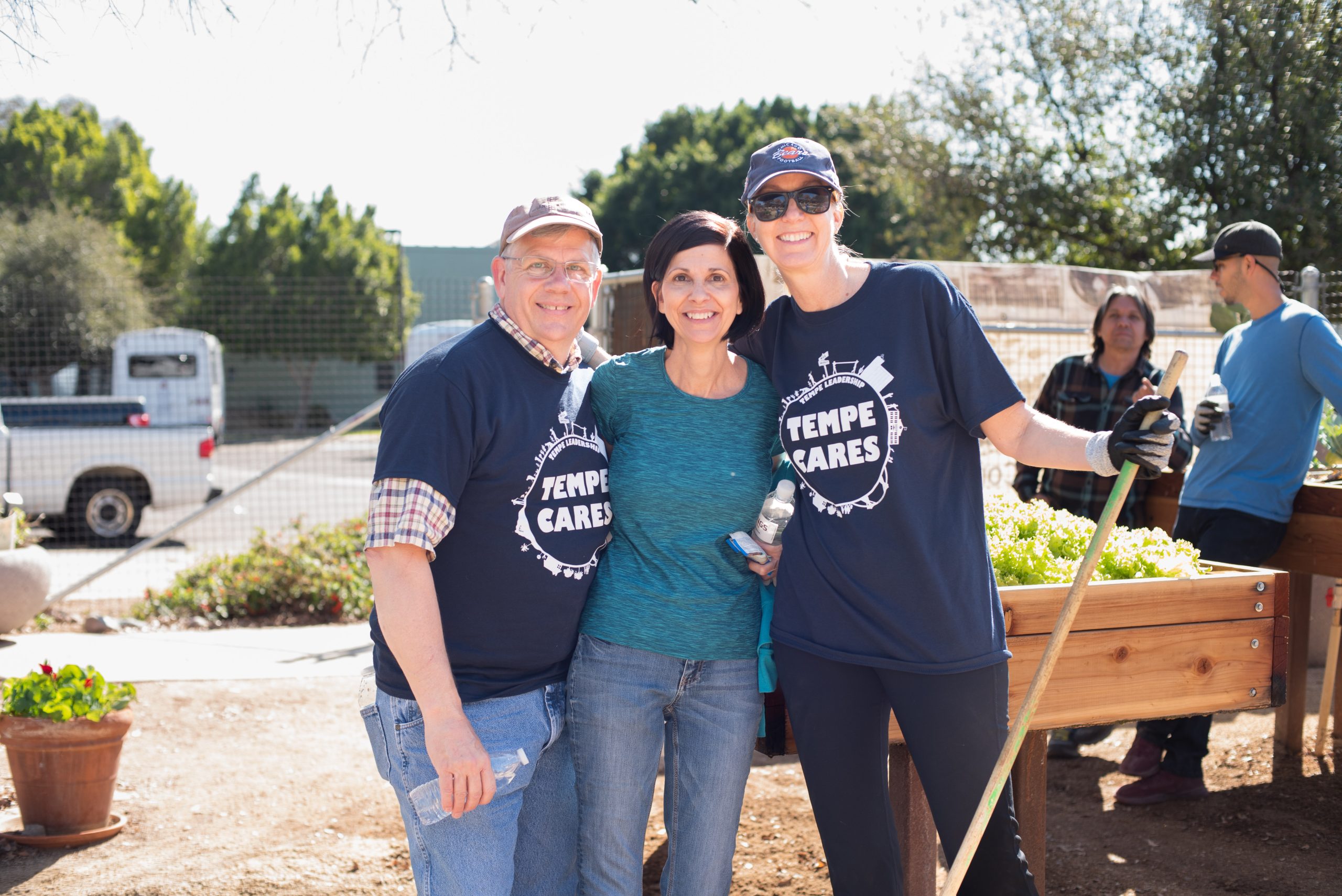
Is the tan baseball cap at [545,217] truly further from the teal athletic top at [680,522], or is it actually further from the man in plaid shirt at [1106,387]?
the man in plaid shirt at [1106,387]

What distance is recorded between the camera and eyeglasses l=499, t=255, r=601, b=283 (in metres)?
2.50

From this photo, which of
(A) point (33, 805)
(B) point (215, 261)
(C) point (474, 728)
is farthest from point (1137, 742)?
(B) point (215, 261)

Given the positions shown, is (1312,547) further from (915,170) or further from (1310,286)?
(915,170)

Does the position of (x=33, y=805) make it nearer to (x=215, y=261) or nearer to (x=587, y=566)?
(x=587, y=566)

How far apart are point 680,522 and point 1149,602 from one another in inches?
59.6

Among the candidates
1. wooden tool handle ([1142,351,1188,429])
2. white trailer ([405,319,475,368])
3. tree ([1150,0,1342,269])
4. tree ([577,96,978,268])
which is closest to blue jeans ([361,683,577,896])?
wooden tool handle ([1142,351,1188,429])

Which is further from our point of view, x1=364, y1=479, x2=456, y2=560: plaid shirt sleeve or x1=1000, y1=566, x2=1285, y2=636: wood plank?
x1=1000, y1=566, x2=1285, y2=636: wood plank

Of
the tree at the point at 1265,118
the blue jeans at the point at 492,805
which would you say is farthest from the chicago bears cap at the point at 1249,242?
the tree at the point at 1265,118

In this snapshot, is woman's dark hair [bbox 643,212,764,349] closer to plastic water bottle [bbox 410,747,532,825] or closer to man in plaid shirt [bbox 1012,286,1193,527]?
plastic water bottle [bbox 410,747,532,825]

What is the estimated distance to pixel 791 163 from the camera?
2514 millimetres

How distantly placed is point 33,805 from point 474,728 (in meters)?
2.90

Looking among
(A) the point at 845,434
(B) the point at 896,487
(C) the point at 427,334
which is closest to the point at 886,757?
(B) the point at 896,487

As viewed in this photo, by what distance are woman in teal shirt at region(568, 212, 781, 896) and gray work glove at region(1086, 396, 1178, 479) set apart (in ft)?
2.49

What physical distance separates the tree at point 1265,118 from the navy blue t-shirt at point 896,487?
13.0 metres
